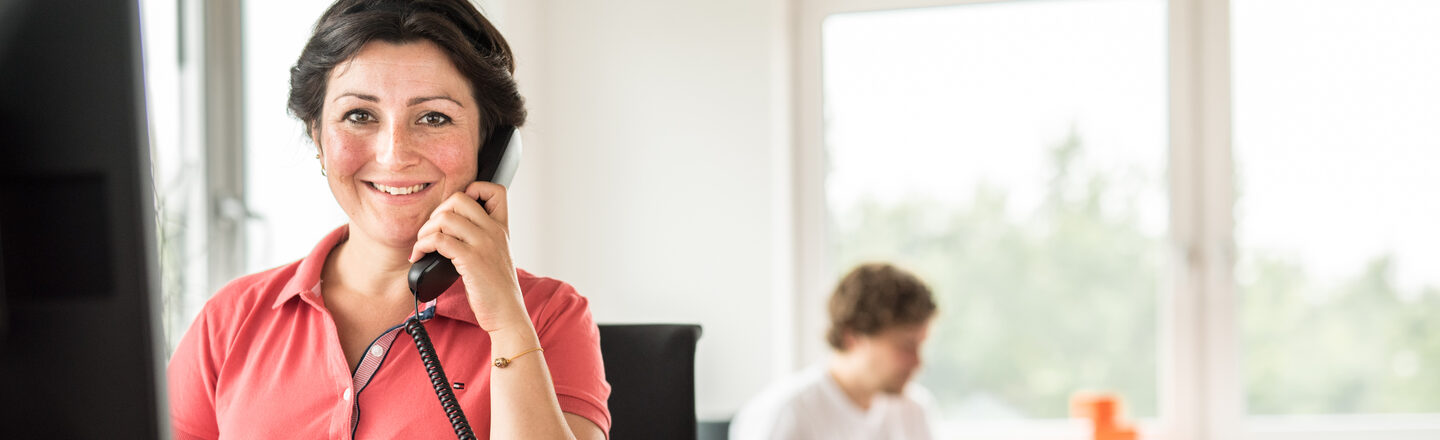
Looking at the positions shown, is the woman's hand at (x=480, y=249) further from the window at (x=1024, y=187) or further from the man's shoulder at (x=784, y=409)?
the window at (x=1024, y=187)

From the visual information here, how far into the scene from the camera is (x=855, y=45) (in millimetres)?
2955

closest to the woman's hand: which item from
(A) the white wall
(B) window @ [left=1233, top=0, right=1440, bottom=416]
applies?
(A) the white wall

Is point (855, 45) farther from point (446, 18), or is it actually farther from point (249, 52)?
point (446, 18)

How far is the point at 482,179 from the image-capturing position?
1146 millimetres

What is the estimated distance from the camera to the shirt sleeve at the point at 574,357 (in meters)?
1.07

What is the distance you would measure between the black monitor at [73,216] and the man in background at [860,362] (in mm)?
1732

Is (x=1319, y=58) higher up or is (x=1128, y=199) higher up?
(x=1319, y=58)

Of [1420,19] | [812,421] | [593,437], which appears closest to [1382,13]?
[1420,19]

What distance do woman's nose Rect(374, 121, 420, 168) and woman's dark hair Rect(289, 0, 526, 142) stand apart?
9cm

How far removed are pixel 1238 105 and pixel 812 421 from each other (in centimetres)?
156

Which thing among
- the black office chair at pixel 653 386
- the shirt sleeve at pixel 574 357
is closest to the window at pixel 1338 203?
the black office chair at pixel 653 386

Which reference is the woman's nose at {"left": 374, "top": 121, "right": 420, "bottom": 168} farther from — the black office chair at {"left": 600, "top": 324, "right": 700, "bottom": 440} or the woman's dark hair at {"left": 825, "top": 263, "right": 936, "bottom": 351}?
the woman's dark hair at {"left": 825, "top": 263, "right": 936, "bottom": 351}

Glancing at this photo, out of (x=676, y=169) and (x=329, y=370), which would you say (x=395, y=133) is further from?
(x=676, y=169)

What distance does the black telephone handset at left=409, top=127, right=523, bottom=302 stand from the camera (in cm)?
106
